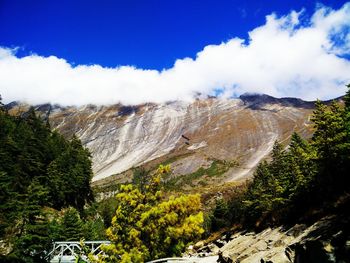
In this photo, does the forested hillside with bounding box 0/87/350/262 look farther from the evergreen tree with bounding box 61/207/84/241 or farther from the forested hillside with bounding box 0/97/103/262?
the forested hillside with bounding box 0/97/103/262

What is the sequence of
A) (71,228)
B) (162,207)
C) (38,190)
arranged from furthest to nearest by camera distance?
1. (71,228)
2. (38,190)
3. (162,207)

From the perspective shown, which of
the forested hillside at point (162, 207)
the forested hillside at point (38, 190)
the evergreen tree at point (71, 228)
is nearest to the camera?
the forested hillside at point (162, 207)

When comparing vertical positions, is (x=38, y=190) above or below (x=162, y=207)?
above

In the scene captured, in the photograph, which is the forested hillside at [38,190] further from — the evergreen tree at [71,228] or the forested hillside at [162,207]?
the forested hillside at [162,207]

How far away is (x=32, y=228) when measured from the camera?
37.0 metres

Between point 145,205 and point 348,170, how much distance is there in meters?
17.3

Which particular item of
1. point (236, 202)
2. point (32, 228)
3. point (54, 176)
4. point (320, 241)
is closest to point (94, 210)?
point (54, 176)

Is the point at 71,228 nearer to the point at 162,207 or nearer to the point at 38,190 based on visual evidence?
the point at 38,190

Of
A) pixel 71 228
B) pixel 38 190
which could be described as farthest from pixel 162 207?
pixel 71 228

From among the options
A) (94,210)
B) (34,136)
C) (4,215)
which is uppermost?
(34,136)

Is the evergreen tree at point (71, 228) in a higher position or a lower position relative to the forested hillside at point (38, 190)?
lower

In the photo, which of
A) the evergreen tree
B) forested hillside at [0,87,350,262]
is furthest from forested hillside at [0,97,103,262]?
forested hillside at [0,87,350,262]

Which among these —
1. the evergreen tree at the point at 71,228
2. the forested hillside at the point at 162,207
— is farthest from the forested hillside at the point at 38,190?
the forested hillside at the point at 162,207

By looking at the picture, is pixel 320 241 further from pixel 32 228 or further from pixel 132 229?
pixel 32 228
